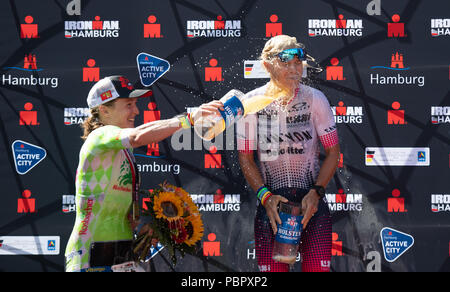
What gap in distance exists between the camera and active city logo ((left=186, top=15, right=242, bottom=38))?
15.7ft

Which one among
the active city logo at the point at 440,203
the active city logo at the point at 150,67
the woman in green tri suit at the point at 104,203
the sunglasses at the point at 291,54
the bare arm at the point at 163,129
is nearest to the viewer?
the bare arm at the point at 163,129

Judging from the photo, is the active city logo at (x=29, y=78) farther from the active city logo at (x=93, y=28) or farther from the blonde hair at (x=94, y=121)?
the blonde hair at (x=94, y=121)

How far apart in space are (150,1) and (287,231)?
8.12ft

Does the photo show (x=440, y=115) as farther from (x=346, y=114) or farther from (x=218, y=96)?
(x=218, y=96)

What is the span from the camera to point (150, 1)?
15.8ft

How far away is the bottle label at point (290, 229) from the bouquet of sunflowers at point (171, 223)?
599mm

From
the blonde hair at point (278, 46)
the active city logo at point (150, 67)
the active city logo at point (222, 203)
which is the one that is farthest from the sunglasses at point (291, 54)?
the active city logo at point (222, 203)

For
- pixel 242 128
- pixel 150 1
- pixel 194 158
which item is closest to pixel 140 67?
pixel 150 1

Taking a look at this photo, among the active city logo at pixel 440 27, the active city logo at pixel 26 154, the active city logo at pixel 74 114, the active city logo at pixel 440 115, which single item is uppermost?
the active city logo at pixel 440 27

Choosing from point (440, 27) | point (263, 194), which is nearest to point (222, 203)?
point (263, 194)

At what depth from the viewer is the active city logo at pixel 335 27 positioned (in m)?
4.76

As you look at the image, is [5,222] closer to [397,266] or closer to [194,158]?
[194,158]

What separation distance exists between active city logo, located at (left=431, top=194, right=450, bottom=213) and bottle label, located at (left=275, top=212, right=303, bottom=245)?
180 centimetres
